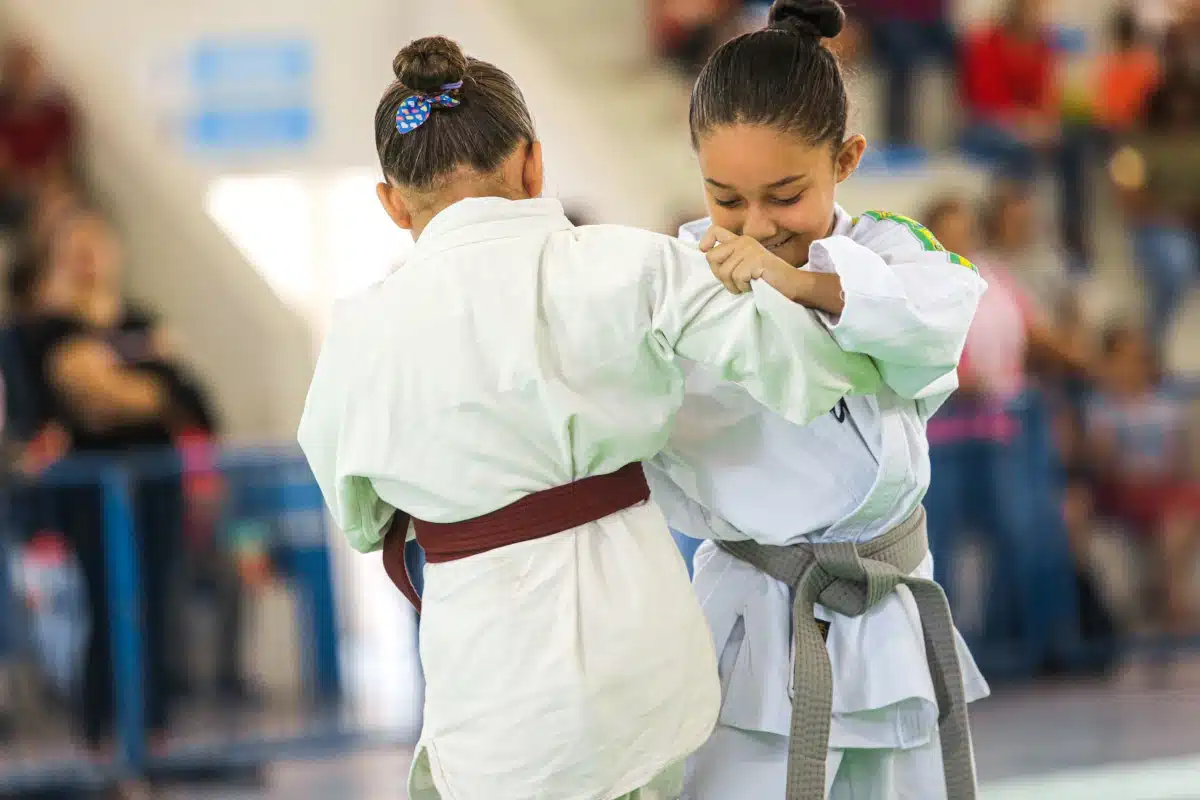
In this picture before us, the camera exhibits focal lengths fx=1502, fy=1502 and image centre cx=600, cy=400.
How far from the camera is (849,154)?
1884 mm

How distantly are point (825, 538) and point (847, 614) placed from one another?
0.10m

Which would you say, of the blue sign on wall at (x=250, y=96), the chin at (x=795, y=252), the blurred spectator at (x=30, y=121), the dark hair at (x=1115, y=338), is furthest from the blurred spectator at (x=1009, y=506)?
the blurred spectator at (x=30, y=121)

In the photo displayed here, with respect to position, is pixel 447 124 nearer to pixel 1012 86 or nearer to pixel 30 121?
pixel 30 121

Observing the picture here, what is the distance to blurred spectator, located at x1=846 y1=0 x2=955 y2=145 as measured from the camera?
21.7ft

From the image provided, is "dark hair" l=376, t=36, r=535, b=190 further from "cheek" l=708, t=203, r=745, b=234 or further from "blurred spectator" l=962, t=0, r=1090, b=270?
"blurred spectator" l=962, t=0, r=1090, b=270

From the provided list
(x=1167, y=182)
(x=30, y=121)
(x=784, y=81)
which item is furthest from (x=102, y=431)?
(x=1167, y=182)

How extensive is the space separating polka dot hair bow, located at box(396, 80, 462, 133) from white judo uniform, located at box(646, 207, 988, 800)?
0.46 m

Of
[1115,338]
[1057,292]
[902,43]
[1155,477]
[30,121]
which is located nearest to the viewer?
[1155,477]

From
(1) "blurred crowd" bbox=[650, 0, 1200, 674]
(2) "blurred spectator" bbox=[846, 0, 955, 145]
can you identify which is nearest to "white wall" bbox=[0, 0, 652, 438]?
(1) "blurred crowd" bbox=[650, 0, 1200, 674]

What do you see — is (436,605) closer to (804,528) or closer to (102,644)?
(804,528)

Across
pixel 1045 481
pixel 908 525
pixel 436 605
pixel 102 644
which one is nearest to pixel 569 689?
pixel 436 605

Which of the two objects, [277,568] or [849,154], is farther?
[277,568]

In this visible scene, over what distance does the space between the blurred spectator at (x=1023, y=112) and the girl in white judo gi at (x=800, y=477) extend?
4.80 metres

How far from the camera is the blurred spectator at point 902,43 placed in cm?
661
